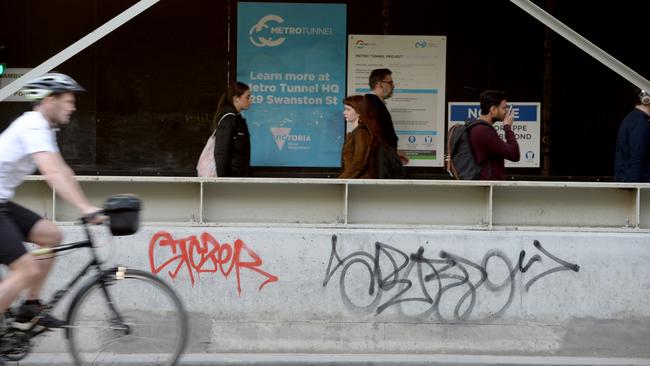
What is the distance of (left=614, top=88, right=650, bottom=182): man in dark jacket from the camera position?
8500 mm

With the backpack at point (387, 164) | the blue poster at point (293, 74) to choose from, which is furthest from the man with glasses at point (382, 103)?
the blue poster at point (293, 74)

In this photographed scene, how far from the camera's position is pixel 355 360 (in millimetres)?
6844

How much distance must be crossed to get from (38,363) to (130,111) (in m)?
4.72

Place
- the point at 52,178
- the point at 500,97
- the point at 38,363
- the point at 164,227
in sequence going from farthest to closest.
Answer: the point at 500,97, the point at 164,227, the point at 38,363, the point at 52,178

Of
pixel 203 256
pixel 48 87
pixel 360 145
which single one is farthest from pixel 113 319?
pixel 360 145

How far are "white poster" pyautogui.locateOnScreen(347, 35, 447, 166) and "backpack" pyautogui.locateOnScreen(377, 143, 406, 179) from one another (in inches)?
102

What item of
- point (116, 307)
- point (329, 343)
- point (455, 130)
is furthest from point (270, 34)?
point (116, 307)

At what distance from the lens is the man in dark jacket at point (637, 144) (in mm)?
8500

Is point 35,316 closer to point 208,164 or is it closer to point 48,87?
point 48,87

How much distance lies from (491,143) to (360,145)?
3.80 feet

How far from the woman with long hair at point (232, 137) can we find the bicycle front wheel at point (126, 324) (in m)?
3.12

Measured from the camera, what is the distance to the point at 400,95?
11008 millimetres

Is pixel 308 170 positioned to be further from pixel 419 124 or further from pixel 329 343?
pixel 329 343

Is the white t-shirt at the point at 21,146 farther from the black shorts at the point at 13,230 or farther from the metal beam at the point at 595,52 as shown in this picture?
the metal beam at the point at 595,52
